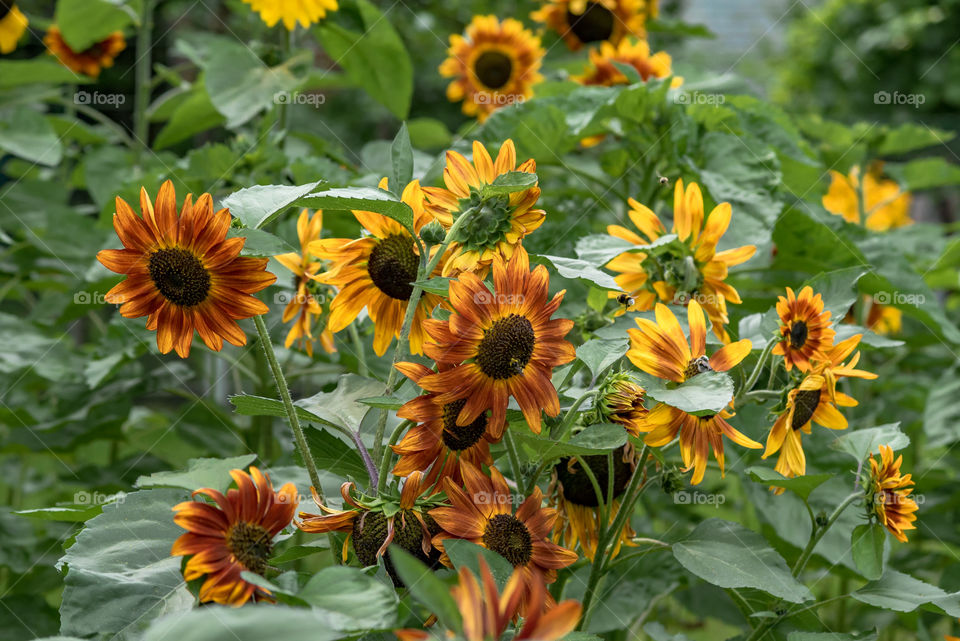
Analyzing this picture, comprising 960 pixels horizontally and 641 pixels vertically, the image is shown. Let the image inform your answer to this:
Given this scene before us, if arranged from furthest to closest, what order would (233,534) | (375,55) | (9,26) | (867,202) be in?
(867,202) < (9,26) < (375,55) < (233,534)

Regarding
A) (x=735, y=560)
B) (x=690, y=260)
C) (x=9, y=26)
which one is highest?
(x=9, y=26)

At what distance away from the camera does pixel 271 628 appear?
0.30m

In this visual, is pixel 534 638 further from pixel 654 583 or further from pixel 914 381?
pixel 914 381

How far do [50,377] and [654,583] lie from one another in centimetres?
71

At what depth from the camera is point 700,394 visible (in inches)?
19.0

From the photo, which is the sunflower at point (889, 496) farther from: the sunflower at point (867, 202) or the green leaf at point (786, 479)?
the sunflower at point (867, 202)

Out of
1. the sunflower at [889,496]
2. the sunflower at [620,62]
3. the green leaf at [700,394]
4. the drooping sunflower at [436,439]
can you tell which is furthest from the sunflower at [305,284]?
the sunflower at [620,62]

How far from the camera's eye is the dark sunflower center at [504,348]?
488 mm

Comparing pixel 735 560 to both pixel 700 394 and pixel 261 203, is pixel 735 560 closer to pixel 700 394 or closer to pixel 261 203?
pixel 700 394

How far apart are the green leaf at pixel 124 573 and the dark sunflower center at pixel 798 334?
0.41m

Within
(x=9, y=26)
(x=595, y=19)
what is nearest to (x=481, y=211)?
(x=595, y=19)

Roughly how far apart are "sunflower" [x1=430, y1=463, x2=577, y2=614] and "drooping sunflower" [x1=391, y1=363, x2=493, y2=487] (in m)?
0.02

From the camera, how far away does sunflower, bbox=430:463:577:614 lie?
0.49 m

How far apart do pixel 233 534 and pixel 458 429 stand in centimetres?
→ 14
